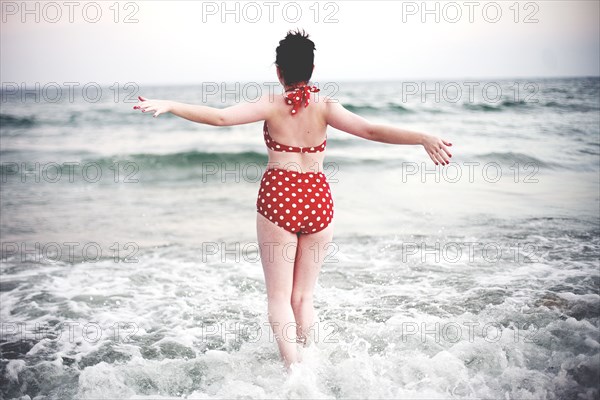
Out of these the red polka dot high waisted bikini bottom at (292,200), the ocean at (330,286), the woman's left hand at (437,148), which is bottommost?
the ocean at (330,286)

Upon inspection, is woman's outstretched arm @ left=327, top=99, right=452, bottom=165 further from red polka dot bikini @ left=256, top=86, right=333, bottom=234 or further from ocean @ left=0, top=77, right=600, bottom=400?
ocean @ left=0, top=77, right=600, bottom=400

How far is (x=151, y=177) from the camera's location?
40.8ft

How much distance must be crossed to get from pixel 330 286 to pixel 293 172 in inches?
96.1

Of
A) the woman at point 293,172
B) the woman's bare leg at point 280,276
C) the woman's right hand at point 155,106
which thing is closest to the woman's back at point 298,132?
the woman at point 293,172

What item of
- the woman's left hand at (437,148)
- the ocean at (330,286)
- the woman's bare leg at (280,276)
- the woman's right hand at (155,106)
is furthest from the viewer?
the ocean at (330,286)

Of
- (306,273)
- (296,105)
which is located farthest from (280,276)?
(296,105)

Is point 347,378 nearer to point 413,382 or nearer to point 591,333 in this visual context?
point 413,382

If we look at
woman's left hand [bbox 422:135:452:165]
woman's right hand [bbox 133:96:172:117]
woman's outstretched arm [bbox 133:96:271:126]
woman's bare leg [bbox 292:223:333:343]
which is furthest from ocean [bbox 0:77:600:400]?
woman's right hand [bbox 133:96:172:117]

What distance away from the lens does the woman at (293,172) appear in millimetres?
3125

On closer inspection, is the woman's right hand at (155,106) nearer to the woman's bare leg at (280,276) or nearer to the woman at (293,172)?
the woman at (293,172)

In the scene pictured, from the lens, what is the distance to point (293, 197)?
329 cm

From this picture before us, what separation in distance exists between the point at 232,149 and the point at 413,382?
12902 mm

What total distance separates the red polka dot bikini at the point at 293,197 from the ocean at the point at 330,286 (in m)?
0.99

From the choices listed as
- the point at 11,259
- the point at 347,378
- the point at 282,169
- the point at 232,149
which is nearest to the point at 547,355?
the point at 347,378
